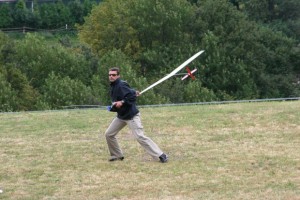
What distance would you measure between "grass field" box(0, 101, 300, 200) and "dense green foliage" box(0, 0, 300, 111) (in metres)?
29.1

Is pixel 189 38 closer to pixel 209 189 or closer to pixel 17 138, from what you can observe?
pixel 17 138

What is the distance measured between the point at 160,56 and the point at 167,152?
4334cm

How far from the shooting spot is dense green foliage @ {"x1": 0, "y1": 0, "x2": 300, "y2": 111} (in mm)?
51156

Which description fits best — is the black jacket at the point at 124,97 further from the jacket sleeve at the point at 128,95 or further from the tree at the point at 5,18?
the tree at the point at 5,18

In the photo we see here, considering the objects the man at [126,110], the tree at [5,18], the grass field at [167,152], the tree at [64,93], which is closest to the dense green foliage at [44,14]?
the tree at [5,18]

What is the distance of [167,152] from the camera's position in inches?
578

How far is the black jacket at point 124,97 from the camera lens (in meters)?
13.0

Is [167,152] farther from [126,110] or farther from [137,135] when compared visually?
[126,110]

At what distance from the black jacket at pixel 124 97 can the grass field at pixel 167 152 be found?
3.36 feet

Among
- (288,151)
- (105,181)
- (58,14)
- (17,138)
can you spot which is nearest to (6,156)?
(17,138)

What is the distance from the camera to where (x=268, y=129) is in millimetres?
17344

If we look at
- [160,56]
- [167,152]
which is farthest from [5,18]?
[167,152]

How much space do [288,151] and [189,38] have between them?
46.2 meters

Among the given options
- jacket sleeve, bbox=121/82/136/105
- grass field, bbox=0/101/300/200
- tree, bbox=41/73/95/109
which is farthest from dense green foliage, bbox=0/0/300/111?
jacket sleeve, bbox=121/82/136/105
